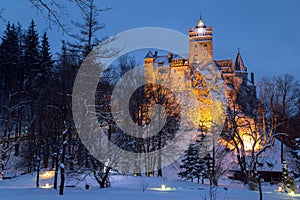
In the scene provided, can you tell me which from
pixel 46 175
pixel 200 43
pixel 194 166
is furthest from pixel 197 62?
pixel 46 175

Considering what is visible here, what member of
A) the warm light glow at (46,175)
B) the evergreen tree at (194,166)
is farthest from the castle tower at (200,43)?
the warm light glow at (46,175)

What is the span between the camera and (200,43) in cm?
6312

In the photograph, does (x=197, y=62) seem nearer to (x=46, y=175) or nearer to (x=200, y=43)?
Result: (x=200, y=43)

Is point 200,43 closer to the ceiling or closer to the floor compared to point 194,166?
closer to the ceiling

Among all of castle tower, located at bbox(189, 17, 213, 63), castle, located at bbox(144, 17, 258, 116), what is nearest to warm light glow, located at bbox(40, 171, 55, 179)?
castle, located at bbox(144, 17, 258, 116)

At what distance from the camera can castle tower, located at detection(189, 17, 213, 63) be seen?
5841cm

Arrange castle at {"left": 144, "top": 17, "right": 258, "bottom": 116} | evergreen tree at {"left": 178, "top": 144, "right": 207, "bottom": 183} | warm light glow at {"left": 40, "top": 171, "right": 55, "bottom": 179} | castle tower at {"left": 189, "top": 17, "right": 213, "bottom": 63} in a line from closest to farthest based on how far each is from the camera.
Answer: warm light glow at {"left": 40, "top": 171, "right": 55, "bottom": 179}, evergreen tree at {"left": 178, "top": 144, "right": 207, "bottom": 183}, castle at {"left": 144, "top": 17, "right": 258, "bottom": 116}, castle tower at {"left": 189, "top": 17, "right": 213, "bottom": 63}

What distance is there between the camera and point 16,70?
33.4 metres

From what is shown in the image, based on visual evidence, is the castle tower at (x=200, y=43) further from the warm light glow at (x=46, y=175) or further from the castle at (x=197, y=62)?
the warm light glow at (x=46, y=175)

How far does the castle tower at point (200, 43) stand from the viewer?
58.4 metres

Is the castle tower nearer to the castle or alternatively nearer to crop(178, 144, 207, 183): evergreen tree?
the castle

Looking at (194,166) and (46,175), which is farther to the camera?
(194,166)

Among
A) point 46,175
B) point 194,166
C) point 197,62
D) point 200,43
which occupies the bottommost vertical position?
point 46,175

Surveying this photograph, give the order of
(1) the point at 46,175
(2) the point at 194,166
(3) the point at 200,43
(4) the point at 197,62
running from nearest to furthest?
1. (1) the point at 46,175
2. (2) the point at 194,166
3. (4) the point at 197,62
4. (3) the point at 200,43
